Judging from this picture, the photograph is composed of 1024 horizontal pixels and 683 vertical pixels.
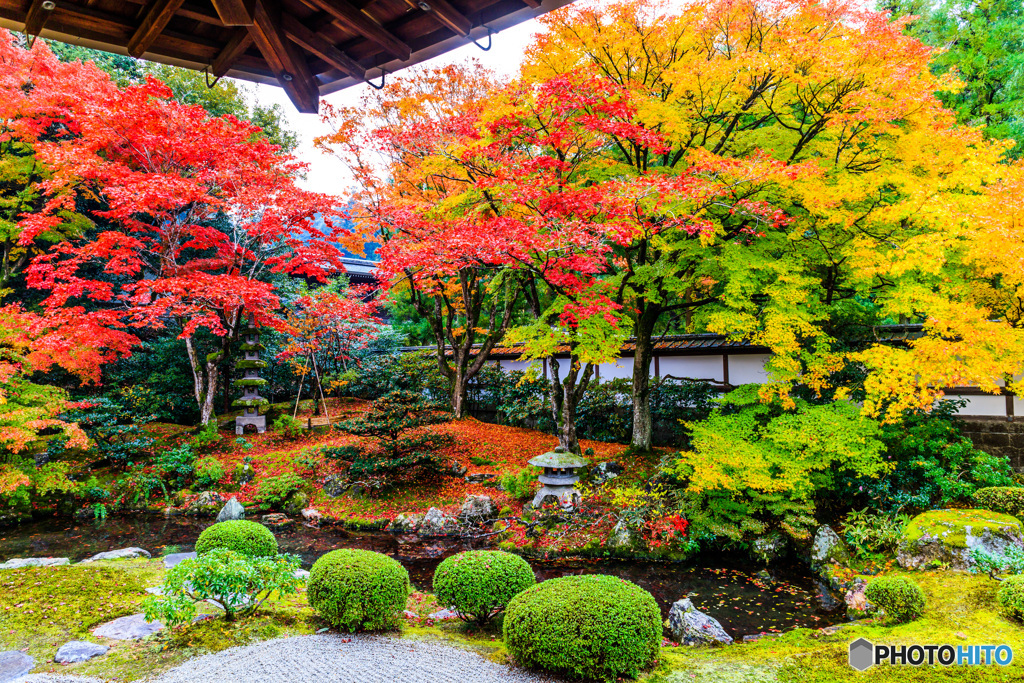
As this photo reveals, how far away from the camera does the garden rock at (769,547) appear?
788 centimetres

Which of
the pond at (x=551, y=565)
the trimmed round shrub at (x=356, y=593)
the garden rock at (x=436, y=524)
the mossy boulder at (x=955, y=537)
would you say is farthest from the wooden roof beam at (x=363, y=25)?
the garden rock at (x=436, y=524)

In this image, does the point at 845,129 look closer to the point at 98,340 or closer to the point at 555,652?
the point at 555,652

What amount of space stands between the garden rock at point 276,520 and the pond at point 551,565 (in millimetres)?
288

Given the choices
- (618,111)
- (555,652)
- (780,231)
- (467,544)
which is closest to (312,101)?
(555,652)

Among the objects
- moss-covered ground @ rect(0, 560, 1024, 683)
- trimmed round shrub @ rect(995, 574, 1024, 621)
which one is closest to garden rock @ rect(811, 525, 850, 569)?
moss-covered ground @ rect(0, 560, 1024, 683)

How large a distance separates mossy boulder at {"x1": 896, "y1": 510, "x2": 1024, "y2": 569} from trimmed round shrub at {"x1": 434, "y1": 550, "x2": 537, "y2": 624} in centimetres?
506

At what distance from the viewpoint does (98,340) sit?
1113 cm

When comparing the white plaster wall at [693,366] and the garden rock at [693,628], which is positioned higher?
the white plaster wall at [693,366]

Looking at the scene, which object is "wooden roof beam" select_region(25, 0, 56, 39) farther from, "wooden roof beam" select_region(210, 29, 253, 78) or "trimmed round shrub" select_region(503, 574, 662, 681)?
"trimmed round shrub" select_region(503, 574, 662, 681)

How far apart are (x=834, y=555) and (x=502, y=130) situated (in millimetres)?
8284

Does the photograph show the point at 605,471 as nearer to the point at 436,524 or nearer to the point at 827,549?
the point at 436,524

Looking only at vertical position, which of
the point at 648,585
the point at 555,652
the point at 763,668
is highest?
the point at 555,652

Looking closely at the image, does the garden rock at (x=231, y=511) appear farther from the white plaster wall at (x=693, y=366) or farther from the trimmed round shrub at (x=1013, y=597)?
the trimmed round shrub at (x=1013, y=597)

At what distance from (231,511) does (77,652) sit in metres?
5.78
